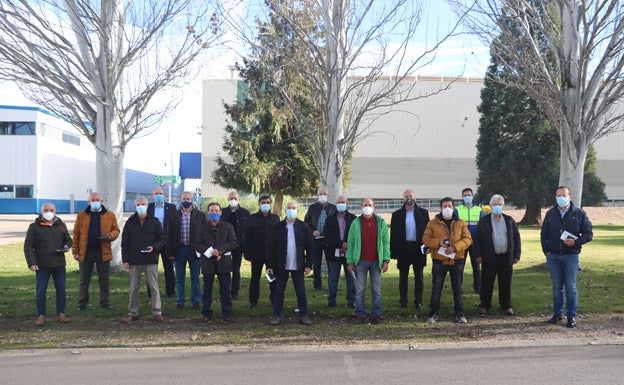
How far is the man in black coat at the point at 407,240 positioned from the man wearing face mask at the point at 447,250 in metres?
0.78

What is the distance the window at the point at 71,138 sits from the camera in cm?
6250

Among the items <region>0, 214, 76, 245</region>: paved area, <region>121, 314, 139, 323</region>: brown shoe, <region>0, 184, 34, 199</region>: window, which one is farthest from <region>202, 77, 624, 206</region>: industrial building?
<region>121, 314, 139, 323</region>: brown shoe

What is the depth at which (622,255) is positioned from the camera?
16.6 m

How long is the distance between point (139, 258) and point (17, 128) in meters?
54.4

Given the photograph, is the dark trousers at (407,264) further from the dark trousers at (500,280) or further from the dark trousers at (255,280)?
the dark trousers at (255,280)

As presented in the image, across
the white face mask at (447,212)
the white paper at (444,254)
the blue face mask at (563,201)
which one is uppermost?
the blue face mask at (563,201)

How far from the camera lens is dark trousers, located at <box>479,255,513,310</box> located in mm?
8977

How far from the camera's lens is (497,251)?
895 cm

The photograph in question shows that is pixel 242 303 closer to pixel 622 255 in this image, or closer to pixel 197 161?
pixel 622 255

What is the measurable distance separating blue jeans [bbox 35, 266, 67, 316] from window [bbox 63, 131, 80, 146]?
59003mm

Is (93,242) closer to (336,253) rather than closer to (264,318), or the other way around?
(264,318)

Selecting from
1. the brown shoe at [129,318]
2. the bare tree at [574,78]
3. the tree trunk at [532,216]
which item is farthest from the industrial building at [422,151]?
the brown shoe at [129,318]

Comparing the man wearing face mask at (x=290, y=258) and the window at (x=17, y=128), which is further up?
the window at (x=17, y=128)

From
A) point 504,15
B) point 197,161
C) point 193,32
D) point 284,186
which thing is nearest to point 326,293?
point 193,32
